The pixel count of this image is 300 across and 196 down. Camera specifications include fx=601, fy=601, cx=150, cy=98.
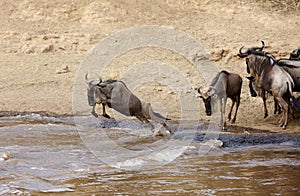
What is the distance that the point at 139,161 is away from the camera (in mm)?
9211

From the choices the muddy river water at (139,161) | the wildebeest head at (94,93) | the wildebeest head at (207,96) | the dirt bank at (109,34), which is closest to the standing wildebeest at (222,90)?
the wildebeest head at (207,96)

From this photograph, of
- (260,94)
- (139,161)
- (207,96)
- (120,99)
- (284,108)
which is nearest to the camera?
(139,161)

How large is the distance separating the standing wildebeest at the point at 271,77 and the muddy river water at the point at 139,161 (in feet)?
3.30

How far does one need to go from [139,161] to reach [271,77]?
175 inches

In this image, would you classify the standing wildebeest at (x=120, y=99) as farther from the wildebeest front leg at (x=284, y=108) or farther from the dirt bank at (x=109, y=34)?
the wildebeest front leg at (x=284, y=108)

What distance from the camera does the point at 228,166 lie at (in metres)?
8.80

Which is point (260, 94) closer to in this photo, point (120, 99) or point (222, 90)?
point (222, 90)

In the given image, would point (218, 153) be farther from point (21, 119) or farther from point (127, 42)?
point (127, 42)

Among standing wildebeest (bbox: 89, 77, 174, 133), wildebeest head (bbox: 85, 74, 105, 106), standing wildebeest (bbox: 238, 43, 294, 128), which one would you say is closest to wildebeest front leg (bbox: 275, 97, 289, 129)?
standing wildebeest (bbox: 238, 43, 294, 128)

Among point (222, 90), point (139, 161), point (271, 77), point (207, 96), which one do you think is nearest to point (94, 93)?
point (207, 96)

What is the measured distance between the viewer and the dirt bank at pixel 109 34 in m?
15.4

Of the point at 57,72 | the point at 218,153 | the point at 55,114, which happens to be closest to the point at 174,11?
the point at 57,72

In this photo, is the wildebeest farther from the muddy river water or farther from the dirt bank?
the muddy river water

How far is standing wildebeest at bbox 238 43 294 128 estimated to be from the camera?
487 inches
